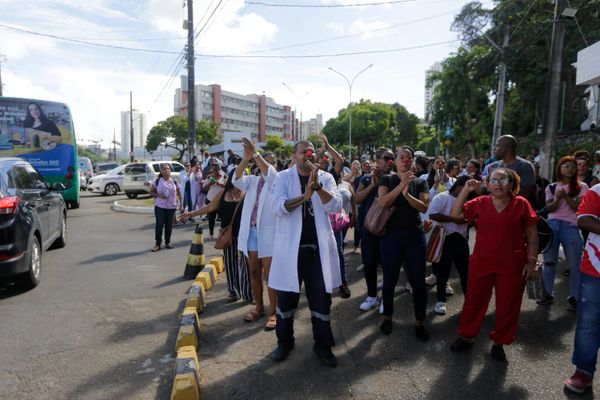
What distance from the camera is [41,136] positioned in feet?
39.7

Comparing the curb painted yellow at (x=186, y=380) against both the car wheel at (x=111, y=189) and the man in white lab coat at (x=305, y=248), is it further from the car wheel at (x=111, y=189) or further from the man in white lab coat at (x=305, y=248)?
the car wheel at (x=111, y=189)

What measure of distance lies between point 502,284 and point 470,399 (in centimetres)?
103

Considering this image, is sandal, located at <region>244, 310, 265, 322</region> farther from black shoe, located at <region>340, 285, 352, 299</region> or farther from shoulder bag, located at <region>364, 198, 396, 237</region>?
shoulder bag, located at <region>364, 198, 396, 237</region>

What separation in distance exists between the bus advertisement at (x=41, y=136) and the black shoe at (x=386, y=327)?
36.0 ft

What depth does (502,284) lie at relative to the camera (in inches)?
149

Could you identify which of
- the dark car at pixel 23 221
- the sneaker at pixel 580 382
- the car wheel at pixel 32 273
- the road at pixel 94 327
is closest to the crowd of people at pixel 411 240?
the sneaker at pixel 580 382

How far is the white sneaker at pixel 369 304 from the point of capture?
17.0ft

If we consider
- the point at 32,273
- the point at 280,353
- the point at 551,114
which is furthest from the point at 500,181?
the point at 551,114

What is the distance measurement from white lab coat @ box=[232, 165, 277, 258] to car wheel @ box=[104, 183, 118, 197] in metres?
20.4

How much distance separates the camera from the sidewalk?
339 cm

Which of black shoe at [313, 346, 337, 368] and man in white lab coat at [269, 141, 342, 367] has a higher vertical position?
man in white lab coat at [269, 141, 342, 367]

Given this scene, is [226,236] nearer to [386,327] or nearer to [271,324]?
[271,324]

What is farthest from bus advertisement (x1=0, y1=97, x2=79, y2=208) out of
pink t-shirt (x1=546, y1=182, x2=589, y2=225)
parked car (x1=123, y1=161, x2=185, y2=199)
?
pink t-shirt (x1=546, y1=182, x2=589, y2=225)

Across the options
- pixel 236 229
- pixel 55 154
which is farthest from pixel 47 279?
pixel 55 154
